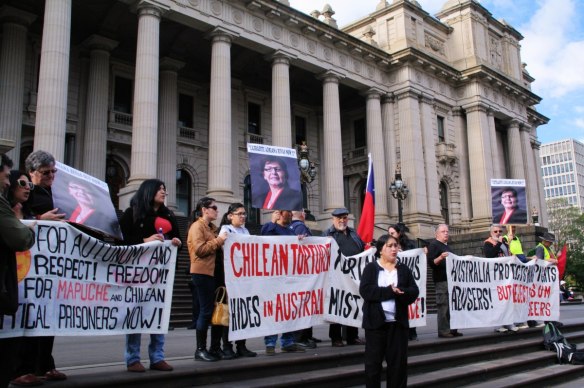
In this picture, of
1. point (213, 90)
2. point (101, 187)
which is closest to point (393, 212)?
point (213, 90)

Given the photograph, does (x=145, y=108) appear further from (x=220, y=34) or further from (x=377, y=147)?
(x=377, y=147)

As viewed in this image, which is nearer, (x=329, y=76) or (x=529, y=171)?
(x=329, y=76)

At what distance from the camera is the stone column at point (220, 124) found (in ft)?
72.2

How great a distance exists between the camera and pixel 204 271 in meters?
6.44

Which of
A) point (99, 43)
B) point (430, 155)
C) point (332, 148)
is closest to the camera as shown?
point (99, 43)

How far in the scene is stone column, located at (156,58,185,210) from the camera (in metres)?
26.0

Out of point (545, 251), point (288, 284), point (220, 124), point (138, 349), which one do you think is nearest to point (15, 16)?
point (220, 124)

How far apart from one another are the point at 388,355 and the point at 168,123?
22.7m

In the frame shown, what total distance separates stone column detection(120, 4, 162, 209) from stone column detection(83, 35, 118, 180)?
4.10 m

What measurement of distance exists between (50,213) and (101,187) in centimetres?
122

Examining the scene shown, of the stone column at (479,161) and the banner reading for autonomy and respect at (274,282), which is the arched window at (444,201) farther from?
the banner reading for autonomy and respect at (274,282)

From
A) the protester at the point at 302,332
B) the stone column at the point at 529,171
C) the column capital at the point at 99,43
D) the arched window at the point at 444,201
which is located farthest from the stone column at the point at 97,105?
→ the stone column at the point at 529,171

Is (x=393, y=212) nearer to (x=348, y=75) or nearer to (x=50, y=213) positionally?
(x=348, y=75)

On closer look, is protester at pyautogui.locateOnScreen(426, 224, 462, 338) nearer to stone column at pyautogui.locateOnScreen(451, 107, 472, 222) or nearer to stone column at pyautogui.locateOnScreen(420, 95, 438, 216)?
stone column at pyautogui.locateOnScreen(420, 95, 438, 216)
